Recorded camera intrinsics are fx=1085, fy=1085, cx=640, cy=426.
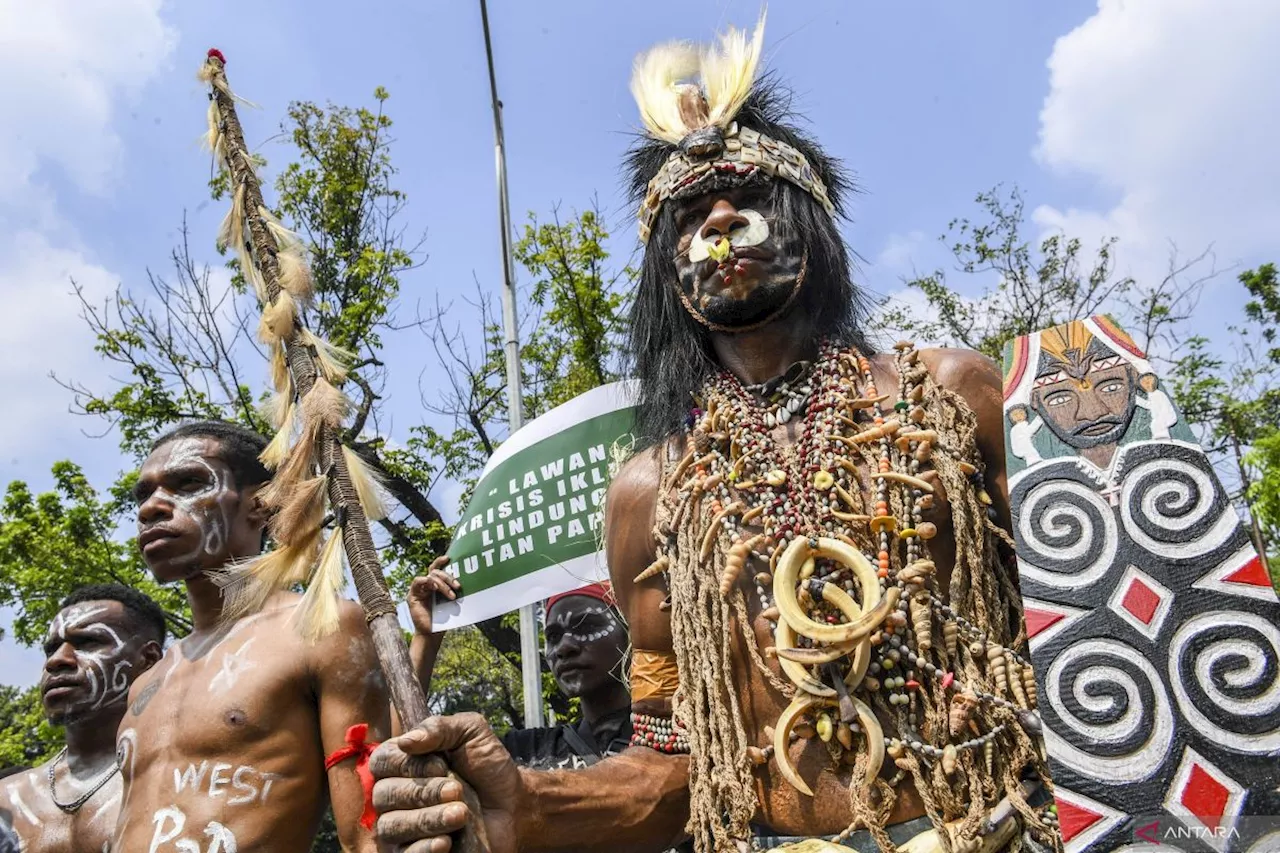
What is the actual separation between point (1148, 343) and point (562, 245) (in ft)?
26.9

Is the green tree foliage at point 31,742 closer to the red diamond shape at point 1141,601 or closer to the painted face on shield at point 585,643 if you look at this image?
the painted face on shield at point 585,643

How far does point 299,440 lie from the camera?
233 centimetres

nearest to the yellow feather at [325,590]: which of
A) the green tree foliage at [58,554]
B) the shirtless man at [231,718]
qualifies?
the shirtless man at [231,718]

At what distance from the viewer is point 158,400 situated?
40.1 ft

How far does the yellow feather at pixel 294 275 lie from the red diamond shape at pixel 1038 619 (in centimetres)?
171

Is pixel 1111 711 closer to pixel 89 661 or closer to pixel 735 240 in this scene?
pixel 735 240

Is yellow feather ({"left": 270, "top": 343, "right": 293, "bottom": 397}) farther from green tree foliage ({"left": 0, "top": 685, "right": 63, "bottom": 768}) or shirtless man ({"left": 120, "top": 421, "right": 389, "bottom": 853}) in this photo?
green tree foliage ({"left": 0, "top": 685, "right": 63, "bottom": 768})

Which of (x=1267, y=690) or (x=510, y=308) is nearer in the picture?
(x=1267, y=690)

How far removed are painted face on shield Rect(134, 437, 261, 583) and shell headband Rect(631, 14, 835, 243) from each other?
1.95 m

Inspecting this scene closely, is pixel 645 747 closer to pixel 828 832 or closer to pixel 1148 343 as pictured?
pixel 828 832

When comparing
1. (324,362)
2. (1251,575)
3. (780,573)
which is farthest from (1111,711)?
(324,362)

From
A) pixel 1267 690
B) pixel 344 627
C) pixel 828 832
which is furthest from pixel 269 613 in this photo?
pixel 1267 690

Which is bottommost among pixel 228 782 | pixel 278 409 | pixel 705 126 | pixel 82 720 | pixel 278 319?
pixel 228 782

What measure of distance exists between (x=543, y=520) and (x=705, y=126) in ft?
7.10
